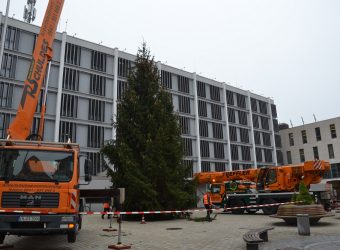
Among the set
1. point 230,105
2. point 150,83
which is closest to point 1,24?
point 150,83

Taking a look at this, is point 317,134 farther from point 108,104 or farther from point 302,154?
point 108,104

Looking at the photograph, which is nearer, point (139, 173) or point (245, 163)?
point (139, 173)

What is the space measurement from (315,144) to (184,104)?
26.8 m

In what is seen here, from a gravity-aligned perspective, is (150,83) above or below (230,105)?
below

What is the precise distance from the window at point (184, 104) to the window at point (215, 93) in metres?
6.17

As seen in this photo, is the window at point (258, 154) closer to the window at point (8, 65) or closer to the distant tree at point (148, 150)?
the distant tree at point (148, 150)

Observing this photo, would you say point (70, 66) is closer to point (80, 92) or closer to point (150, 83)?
point (80, 92)

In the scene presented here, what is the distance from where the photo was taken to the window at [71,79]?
4103 cm

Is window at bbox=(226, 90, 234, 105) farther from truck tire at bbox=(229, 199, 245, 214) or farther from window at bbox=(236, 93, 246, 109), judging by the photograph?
truck tire at bbox=(229, 199, 245, 214)

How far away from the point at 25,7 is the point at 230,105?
37.3 metres

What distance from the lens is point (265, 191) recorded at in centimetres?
2331

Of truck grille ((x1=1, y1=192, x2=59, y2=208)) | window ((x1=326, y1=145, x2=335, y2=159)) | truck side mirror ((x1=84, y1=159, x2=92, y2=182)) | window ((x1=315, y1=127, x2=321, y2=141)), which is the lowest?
truck grille ((x1=1, y1=192, x2=59, y2=208))

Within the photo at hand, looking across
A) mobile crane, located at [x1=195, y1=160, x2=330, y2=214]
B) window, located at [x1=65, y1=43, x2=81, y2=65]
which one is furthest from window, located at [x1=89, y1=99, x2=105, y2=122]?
mobile crane, located at [x1=195, y1=160, x2=330, y2=214]

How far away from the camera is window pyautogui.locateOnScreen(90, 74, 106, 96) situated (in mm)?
43375
